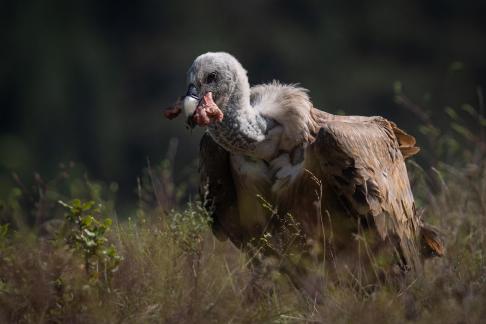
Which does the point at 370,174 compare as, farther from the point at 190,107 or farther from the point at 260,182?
the point at 190,107

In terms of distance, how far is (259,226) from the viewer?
18.5ft

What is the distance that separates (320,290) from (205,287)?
0.71m

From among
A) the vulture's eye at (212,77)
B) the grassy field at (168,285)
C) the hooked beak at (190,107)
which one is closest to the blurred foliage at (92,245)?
the grassy field at (168,285)

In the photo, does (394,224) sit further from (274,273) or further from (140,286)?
(140,286)

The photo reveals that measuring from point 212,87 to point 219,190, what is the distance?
73cm

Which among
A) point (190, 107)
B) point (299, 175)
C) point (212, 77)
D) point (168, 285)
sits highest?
point (212, 77)

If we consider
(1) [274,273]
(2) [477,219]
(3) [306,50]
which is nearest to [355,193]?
(1) [274,273]

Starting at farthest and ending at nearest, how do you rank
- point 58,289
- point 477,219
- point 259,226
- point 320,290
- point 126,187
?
point 126,187 < point 477,219 < point 259,226 < point 320,290 < point 58,289

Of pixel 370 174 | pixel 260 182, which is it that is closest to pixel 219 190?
pixel 260 182

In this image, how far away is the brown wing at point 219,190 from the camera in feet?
18.7

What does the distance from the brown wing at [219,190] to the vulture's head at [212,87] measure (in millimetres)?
431

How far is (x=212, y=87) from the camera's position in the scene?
5254 millimetres

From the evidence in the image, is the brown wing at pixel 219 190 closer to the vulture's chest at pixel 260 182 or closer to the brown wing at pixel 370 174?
the vulture's chest at pixel 260 182

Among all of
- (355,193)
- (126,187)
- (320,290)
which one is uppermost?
(355,193)
